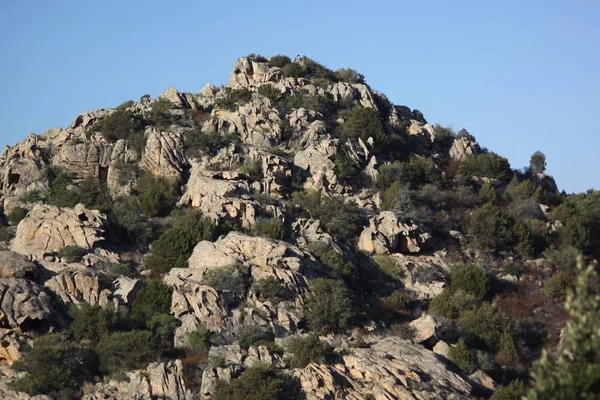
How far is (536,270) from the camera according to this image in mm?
45375

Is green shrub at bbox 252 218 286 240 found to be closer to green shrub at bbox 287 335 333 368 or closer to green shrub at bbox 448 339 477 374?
green shrub at bbox 287 335 333 368

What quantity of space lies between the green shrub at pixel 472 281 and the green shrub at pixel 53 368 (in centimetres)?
1713

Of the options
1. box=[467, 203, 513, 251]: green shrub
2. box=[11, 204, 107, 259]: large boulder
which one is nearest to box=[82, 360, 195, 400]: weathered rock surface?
box=[11, 204, 107, 259]: large boulder

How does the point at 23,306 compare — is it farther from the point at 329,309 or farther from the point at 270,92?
the point at 270,92

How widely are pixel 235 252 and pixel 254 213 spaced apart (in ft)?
13.9

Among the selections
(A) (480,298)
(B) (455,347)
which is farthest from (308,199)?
(B) (455,347)

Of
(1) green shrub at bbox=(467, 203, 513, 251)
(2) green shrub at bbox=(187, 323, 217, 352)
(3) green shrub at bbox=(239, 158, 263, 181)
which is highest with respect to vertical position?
(3) green shrub at bbox=(239, 158, 263, 181)

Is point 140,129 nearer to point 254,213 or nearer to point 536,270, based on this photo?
point 254,213

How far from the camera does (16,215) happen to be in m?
46.5

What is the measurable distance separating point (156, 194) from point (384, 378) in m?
19.1

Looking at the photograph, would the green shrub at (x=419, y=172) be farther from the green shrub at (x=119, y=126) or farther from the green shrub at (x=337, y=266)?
the green shrub at (x=119, y=126)

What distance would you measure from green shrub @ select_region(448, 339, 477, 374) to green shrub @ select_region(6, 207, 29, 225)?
76.3ft

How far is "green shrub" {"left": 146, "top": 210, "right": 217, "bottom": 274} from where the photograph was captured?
41625mm

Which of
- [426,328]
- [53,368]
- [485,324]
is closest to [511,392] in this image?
[426,328]
